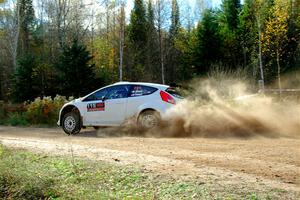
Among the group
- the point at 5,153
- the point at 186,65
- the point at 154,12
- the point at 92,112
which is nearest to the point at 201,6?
the point at 154,12

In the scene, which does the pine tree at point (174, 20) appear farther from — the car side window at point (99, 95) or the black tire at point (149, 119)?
the black tire at point (149, 119)

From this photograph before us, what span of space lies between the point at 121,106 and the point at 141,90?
80 centimetres

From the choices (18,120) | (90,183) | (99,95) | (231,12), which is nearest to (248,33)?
(231,12)

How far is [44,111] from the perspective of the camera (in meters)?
19.6

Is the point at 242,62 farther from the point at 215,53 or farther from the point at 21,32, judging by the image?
the point at 21,32

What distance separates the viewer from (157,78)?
4666cm

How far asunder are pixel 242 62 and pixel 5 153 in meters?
36.2

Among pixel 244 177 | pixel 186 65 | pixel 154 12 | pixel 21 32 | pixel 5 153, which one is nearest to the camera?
pixel 244 177

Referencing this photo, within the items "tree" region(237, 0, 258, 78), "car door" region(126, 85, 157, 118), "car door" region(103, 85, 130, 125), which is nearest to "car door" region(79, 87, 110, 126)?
"car door" region(103, 85, 130, 125)

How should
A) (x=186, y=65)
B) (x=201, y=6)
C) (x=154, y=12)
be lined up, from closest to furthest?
(x=186, y=65) < (x=154, y=12) < (x=201, y=6)

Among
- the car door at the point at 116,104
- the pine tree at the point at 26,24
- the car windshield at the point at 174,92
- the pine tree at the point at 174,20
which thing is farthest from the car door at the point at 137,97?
the pine tree at the point at 26,24

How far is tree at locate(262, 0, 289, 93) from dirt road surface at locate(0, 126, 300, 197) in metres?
27.8

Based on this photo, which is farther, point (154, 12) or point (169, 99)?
point (154, 12)

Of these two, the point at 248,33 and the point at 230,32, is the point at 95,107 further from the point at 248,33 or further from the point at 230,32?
the point at 230,32
